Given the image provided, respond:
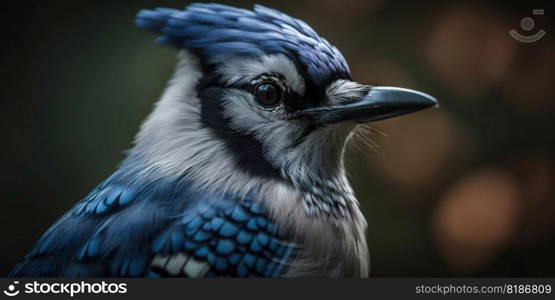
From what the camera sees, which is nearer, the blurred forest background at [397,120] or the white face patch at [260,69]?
the white face patch at [260,69]

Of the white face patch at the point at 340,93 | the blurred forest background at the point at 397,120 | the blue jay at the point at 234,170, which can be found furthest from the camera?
the blurred forest background at the point at 397,120

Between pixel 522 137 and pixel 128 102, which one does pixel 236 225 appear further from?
pixel 522 137

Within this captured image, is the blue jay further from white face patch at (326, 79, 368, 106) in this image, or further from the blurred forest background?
the blurred forest background

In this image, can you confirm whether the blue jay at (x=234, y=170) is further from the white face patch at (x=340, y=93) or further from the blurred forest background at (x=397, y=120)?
the blurred forest background at (x=397, y=120)

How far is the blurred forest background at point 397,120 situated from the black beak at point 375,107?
1.10 feet

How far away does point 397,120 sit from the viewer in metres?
2.30

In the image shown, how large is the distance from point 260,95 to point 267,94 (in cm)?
2

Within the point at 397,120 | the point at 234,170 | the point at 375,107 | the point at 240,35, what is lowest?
the point at 397,120

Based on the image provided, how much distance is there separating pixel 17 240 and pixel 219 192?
0.77m

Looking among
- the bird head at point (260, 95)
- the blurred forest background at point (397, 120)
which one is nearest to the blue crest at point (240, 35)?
the bird head at point (260, 95)

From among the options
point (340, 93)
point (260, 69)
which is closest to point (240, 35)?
point (260, 69)

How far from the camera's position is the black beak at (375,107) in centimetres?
150

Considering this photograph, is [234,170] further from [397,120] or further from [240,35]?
[397,120]

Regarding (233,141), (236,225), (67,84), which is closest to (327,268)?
(236,225)
